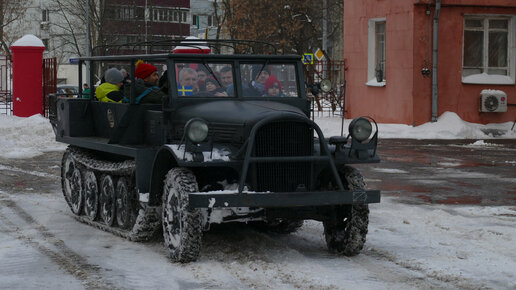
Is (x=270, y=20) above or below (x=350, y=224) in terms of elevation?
above

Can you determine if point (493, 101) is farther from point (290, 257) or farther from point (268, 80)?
point (290, 257)

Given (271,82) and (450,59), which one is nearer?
(271,82)

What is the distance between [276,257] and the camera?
937 centimetres

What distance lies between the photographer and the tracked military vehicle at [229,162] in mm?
9062

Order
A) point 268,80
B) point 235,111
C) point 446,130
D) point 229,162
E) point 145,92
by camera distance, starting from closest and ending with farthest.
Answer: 1. point 229,162
2. point 235,111
3. point 268,80
4. point 145,92
5. point 446,130

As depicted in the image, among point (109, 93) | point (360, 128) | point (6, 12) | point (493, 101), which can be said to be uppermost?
point (6, 12)

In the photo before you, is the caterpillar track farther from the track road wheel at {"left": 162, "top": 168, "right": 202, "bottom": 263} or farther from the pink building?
the pink building

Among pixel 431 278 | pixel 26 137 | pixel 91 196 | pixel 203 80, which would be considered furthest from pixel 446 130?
pixel 431 278

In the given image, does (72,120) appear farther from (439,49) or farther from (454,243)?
(439,49)

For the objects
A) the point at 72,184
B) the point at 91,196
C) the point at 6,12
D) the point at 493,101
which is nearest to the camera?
the point at 91,196

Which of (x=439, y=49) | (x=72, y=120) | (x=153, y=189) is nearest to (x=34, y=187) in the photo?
(x=72, y=120)

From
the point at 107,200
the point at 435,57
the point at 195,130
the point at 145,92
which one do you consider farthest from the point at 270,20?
the point at 195,130

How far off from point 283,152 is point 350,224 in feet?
3.33

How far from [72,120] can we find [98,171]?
1.33 metres
